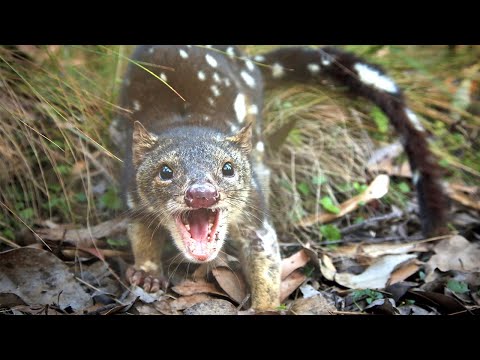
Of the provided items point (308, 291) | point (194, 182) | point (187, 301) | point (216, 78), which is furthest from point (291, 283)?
point (216, 78)

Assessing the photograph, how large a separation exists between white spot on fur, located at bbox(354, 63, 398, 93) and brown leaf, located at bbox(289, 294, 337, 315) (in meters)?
1.31

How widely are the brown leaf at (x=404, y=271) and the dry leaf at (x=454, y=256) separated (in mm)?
58

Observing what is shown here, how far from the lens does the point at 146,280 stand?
2555 mm

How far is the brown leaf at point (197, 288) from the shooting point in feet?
7.97

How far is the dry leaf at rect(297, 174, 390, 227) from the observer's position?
126 inches

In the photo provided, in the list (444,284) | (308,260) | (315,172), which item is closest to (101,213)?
(308,260)

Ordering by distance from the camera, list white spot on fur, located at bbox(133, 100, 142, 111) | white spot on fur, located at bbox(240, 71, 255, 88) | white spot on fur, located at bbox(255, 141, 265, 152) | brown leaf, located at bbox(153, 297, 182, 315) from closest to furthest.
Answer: brown leaf, located at bbox(153, 297, 182, 315) < white spot on fur, located at bbox(133, 100, 142, 111) < white spot on fur, located at bbox(255, 141, 265, 152) < white spot on fur, located at bbox(240, 71, 255, 88)

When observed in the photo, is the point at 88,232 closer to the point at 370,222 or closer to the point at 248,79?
the point at 248,79

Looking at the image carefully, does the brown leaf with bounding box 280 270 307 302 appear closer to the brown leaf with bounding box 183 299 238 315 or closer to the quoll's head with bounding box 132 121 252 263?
the brown leaf with bounding box 183 299 238 315

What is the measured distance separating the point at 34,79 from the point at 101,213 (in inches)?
25.7

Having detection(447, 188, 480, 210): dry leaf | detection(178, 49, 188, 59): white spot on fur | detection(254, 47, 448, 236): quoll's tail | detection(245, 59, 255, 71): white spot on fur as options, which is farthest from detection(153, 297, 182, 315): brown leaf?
detection(447, 188, 480, 210): dry leaf

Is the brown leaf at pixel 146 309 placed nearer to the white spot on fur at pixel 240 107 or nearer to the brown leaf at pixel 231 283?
the brown leaf at pixel 231 283

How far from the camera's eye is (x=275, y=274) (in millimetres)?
2529

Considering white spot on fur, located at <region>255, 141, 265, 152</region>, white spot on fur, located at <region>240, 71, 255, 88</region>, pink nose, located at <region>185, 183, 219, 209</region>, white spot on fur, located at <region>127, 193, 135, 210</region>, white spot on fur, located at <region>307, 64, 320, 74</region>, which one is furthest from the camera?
white spot on fur, located at <region>307, 64, 320, 74</region>
